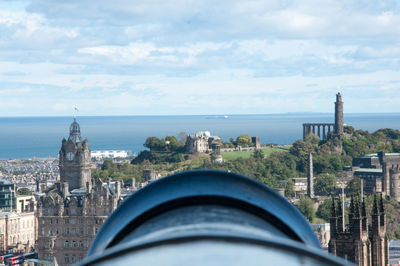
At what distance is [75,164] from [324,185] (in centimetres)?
2712

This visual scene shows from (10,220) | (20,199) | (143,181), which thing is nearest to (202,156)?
(143,181)

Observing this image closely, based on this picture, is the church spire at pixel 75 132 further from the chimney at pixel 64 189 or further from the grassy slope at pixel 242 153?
the grassy slope at pixel 242 153

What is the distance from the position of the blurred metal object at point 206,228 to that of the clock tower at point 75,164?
165 ft

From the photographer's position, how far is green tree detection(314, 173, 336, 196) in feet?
251

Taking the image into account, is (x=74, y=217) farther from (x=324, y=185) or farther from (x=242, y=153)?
(x=242, y=153)

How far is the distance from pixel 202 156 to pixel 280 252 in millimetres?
87810

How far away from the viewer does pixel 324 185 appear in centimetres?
7738

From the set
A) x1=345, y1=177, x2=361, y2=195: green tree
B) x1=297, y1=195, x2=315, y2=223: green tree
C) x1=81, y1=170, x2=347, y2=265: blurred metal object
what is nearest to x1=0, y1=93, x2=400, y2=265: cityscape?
x1=345, y1=177, x2=361, y2=195: green tree

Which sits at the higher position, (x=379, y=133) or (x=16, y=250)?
(x=379, y=133)

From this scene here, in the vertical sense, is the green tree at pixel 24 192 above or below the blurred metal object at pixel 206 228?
below

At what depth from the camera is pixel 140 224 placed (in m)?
7.44

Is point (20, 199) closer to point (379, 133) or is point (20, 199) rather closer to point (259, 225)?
point (379, 133)

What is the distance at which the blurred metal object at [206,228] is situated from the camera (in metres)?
5.27

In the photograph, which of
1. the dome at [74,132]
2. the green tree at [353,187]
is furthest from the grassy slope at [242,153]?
the dome at [74,132]
